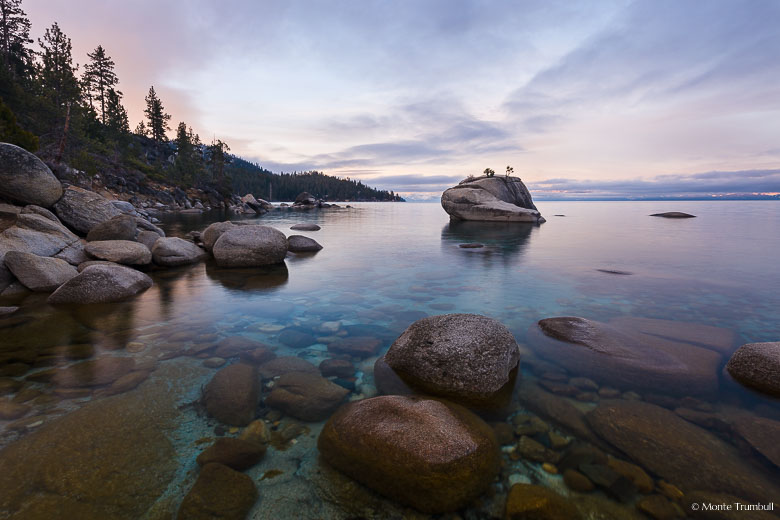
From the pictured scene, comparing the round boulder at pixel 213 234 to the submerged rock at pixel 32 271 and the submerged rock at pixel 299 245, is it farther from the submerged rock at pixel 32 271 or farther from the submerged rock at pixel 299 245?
the submerged rock at pixel 32 271

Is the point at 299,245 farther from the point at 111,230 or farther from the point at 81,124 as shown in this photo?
the point at 81,124

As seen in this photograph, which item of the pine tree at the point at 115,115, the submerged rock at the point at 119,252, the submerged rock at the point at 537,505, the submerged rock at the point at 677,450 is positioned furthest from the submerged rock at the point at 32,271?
Answer: the pine tree at the point at 115,115

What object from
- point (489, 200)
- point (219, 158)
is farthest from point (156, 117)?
point (489, 200)

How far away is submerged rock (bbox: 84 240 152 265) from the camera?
36.0 feet

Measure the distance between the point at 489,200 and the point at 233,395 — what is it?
43.3 m

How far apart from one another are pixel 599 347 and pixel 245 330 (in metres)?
7.04

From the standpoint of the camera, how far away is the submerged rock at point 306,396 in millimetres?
4453

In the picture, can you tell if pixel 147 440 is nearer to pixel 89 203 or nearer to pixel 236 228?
pixel 236 228

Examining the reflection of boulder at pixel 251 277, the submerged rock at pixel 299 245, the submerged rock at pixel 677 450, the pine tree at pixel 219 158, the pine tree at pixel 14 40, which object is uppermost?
the pine tree at pixel 14 40

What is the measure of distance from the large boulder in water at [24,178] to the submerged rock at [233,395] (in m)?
12.8

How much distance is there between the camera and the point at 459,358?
5.03 m

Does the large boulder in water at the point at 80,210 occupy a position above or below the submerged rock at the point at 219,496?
above

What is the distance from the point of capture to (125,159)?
208ft

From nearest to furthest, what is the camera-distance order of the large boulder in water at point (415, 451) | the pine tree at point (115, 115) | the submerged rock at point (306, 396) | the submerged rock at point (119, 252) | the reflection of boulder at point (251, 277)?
the large boulder in water at point (415, 451) → the submerged rock at point (306, 396) → the reflection of boulder at point (251, 277) → the submerged rock at point (119, 252) → the pine tree at point (115, 115)
